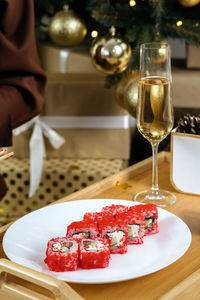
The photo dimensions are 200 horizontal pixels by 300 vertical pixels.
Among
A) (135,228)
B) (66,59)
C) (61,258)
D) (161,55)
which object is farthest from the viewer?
(66,59)

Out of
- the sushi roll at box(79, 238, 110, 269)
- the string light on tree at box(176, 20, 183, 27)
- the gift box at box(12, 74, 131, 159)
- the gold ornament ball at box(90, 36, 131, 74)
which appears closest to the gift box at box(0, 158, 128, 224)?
the gift box at box(12, 74, 131, 159)

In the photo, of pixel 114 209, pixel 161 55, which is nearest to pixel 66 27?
pixel 161 55

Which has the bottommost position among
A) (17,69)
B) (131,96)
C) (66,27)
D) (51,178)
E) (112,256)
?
(51,178)

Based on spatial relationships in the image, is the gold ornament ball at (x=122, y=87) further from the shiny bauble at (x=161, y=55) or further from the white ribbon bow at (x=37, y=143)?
the shiny bauble at (x=161, y=55)

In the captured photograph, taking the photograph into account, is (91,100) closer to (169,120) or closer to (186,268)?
(169,120)

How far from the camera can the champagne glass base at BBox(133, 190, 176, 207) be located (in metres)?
1.07

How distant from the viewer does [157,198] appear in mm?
1085

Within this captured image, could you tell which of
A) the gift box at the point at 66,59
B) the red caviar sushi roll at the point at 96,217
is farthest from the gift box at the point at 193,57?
the red caviar sushi roll at the point at 96,217

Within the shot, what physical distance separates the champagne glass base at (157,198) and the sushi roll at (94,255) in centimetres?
30

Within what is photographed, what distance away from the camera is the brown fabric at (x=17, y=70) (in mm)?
1314

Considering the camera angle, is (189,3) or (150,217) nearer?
(150,217)

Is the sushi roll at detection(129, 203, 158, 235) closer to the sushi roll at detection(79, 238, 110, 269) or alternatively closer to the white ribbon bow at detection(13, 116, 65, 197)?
the sushi roll at detection(79, 238, 110, 269)

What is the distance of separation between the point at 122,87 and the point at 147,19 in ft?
0.84

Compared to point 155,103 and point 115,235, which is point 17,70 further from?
point 115,235
